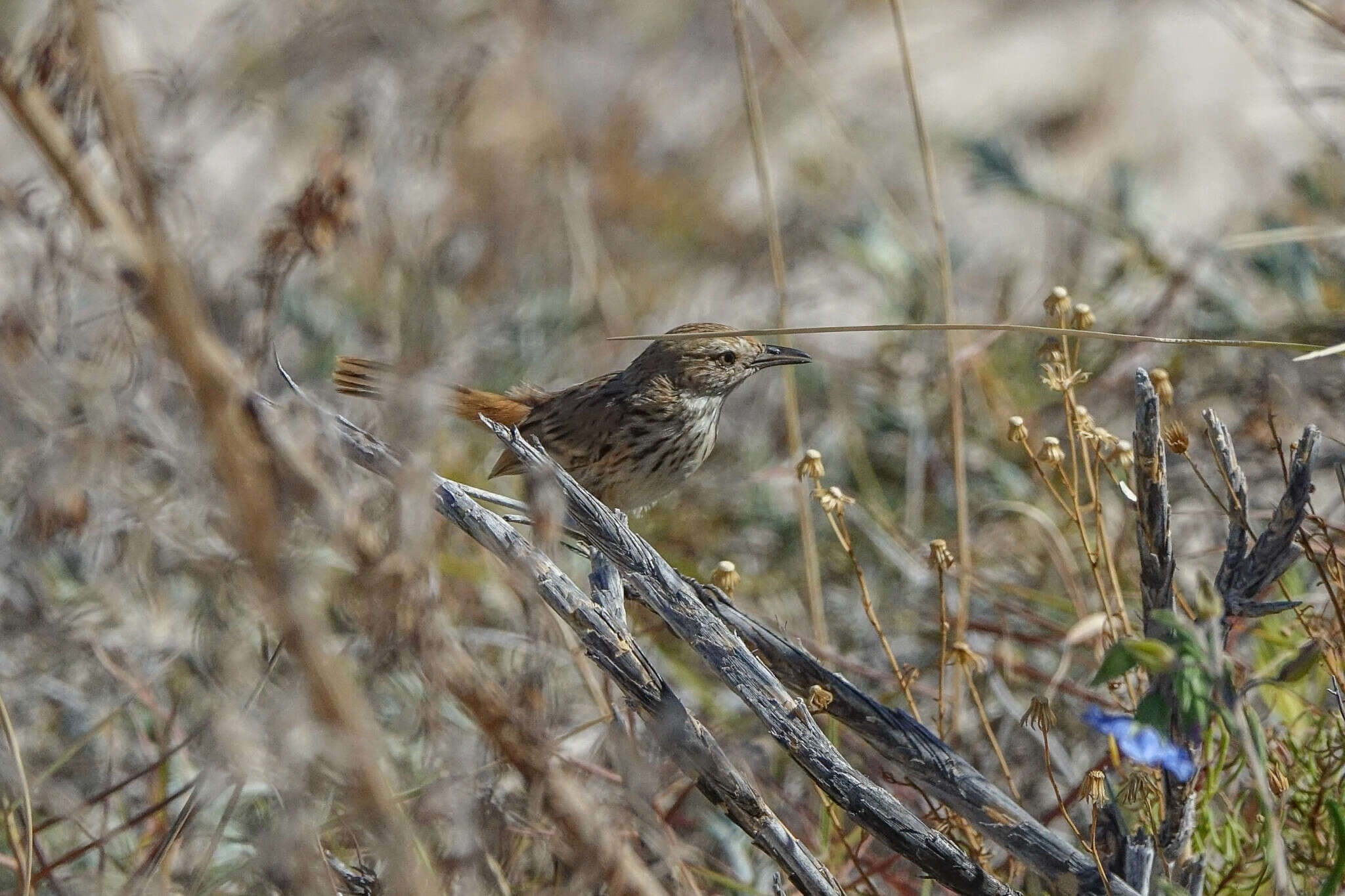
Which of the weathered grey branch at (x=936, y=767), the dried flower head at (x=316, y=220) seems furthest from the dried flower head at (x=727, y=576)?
the dried flower head at (x=316, y=220)

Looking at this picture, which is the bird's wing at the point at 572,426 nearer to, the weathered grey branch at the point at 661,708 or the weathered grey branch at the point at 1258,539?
the weathered grey branch at the point at 661,708

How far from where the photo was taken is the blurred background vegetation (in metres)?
1.92

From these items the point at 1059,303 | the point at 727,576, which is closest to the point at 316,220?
the point at 727,576

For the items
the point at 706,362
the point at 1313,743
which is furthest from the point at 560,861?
the point at 706,362

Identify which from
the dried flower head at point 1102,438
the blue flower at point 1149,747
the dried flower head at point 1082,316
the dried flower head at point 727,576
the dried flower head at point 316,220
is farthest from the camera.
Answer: the dried flower head at point 316,220

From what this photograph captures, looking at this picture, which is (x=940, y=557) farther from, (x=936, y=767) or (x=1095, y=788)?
(x=1095, y=788)

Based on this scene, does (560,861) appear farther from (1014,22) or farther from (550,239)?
(1014,22)

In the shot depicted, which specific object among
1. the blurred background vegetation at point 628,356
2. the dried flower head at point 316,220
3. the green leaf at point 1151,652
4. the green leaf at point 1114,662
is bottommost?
the blurred background vegetation at point 628,356

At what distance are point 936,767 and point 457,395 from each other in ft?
6.87

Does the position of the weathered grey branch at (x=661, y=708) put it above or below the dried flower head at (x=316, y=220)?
below

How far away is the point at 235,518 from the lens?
1196 mm

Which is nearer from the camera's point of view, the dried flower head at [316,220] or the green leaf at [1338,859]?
the green leaf at [1338,859]

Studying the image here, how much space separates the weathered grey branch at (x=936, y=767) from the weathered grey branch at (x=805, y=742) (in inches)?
3.2

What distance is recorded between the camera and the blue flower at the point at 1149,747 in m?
1.63
